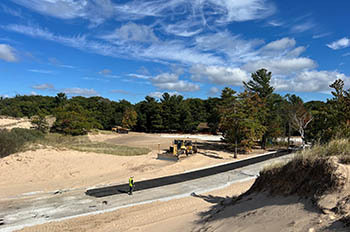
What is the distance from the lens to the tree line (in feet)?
67.0

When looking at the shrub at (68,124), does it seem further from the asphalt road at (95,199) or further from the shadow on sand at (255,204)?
the shadow on sand at (255,204)

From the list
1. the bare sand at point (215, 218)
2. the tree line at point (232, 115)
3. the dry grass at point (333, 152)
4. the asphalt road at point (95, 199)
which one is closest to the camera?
the bare sand at point (215, 218)

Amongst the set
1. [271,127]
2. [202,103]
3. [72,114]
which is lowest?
[271,127]

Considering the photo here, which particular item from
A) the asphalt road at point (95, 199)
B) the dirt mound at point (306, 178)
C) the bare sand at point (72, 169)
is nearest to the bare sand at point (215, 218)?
the dirt mound at point (306, 178)

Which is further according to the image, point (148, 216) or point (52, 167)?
point (52, 167)

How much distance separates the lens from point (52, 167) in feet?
72.6

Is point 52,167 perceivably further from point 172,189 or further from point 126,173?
point 172,189

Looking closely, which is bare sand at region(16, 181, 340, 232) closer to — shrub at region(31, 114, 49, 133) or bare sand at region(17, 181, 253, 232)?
bare sand at region(17, 181, 253, 232)

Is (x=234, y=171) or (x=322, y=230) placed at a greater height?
(x=322, y=230)

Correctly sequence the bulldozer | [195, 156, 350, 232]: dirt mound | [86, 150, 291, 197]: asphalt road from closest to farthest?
[195, 156, 350, 232]: dirt mound
[86, 150, 291, 197]: asphalt road
the bulldozer

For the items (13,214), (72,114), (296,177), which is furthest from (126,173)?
(72,114)

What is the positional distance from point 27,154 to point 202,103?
6075 centimetres

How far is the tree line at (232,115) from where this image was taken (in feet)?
67.0

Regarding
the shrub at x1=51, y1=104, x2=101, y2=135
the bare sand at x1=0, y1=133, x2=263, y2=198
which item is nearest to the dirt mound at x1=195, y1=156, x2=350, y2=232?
the bare sand at x1=0, y1=133, x2=263, y2=198
